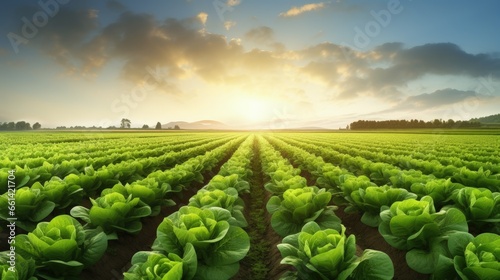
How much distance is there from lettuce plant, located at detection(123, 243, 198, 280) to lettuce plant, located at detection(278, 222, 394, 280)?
77 cm

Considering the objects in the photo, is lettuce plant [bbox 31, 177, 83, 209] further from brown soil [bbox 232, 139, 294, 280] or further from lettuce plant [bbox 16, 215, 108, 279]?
brown soil [bbox 232, 139, 294, 280]

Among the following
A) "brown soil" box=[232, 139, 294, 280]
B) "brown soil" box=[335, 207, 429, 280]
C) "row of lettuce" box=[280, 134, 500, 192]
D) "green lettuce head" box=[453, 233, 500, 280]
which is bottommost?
"brown soil" box=[232, 139, 294, 280]

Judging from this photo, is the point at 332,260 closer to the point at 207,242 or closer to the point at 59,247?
the point at 207,242

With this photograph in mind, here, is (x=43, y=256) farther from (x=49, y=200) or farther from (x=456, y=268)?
(x=456, y=268)

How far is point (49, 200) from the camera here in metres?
4.98

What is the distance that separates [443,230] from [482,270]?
1.01m

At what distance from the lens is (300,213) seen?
408 centimetres

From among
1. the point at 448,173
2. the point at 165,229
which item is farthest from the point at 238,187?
the point at 448,173

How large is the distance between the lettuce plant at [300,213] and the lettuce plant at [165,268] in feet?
5.93

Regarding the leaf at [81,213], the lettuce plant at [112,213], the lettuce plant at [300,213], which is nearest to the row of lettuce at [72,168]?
the leaf at [81,213]

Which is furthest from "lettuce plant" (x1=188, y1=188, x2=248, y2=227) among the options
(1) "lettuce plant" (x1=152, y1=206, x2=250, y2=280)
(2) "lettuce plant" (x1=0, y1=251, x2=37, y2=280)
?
(2) "lettuce plant" (x1=0, y1=251, x2=37, y2=280)

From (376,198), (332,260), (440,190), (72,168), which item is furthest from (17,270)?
(72,168)

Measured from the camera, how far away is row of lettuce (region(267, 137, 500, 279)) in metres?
2.40

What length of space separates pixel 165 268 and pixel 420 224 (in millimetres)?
2471
